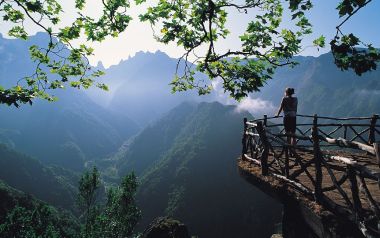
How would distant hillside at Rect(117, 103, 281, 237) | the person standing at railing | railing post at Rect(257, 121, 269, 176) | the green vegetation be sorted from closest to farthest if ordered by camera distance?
railing post at Rect(257, 121, 269, 176)
the person standing at railing
the green vegetation
distant hillside at Rect(117, 103, 281, 237)

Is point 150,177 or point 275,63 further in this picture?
point 150,177

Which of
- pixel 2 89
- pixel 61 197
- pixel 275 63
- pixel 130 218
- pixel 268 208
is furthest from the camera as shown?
pixel 61 197

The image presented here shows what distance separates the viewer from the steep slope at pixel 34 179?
13238cm

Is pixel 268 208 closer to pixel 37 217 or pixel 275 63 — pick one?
pixel 37 217

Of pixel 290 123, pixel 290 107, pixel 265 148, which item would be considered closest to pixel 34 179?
pixel 290 123

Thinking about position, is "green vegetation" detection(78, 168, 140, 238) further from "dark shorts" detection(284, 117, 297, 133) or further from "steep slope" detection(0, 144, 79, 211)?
"steep slope" detection(0, 144, 79, 211)

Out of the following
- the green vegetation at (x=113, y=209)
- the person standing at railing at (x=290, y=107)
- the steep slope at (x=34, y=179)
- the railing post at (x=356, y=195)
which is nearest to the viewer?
the railing post at (x=356, y=195)

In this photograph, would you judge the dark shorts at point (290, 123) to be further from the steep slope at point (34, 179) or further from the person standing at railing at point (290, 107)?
the steep slope at point (34, 179)

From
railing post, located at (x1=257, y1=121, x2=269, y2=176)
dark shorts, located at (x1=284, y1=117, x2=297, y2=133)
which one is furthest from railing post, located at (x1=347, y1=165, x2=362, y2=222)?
dark shorts, located at (x1=284, y1=117, x2=297, y2=133)

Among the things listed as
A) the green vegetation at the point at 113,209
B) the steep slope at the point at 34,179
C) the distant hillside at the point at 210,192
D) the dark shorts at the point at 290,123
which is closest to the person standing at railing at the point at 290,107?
the dark shorts at the point at 290,123

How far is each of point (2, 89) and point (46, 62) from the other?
153 cm

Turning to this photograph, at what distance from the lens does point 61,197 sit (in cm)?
13612

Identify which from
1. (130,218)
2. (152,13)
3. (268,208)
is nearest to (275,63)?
(152,13)

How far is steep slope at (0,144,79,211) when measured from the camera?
5212 inches
